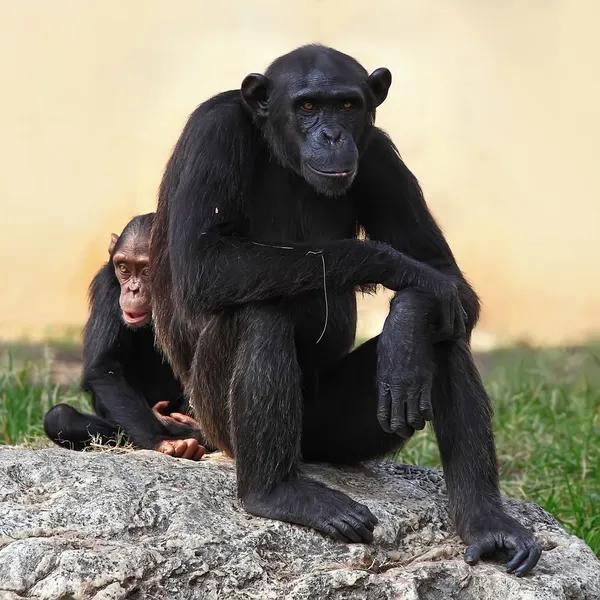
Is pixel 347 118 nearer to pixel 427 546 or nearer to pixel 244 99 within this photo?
pixel 244 99

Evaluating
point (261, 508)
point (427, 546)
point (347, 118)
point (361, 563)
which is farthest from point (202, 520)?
point (347, 118)

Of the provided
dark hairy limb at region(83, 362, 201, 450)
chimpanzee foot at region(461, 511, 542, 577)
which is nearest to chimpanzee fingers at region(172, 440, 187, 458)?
dark hairy limb at region(83, 362, 201, 450)

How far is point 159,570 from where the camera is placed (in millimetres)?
3689

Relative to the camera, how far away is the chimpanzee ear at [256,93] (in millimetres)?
4574

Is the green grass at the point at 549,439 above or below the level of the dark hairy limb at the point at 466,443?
below

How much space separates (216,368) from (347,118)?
1.17 metres

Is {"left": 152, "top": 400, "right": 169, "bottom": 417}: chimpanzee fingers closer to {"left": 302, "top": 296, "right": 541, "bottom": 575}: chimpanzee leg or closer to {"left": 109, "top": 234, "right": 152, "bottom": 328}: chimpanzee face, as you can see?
{"left": 109, "top": 234, "right": 152, "bottom": 328}: chimpanzee face

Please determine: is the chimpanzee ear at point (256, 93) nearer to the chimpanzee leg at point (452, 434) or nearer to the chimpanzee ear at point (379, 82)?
the chimpanzee ear at point (379, 82)

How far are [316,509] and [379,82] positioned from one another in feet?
6.20

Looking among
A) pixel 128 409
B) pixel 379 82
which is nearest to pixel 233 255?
pixel 379 82

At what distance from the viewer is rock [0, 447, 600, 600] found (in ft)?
11.9

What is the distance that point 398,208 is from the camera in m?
4.86

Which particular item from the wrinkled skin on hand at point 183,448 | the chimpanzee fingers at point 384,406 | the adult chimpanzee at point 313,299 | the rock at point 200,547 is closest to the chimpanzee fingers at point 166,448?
the wrinkled skin on hand at point 183,448

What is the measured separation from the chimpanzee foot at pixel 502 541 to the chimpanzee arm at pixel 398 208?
106 centimetres
